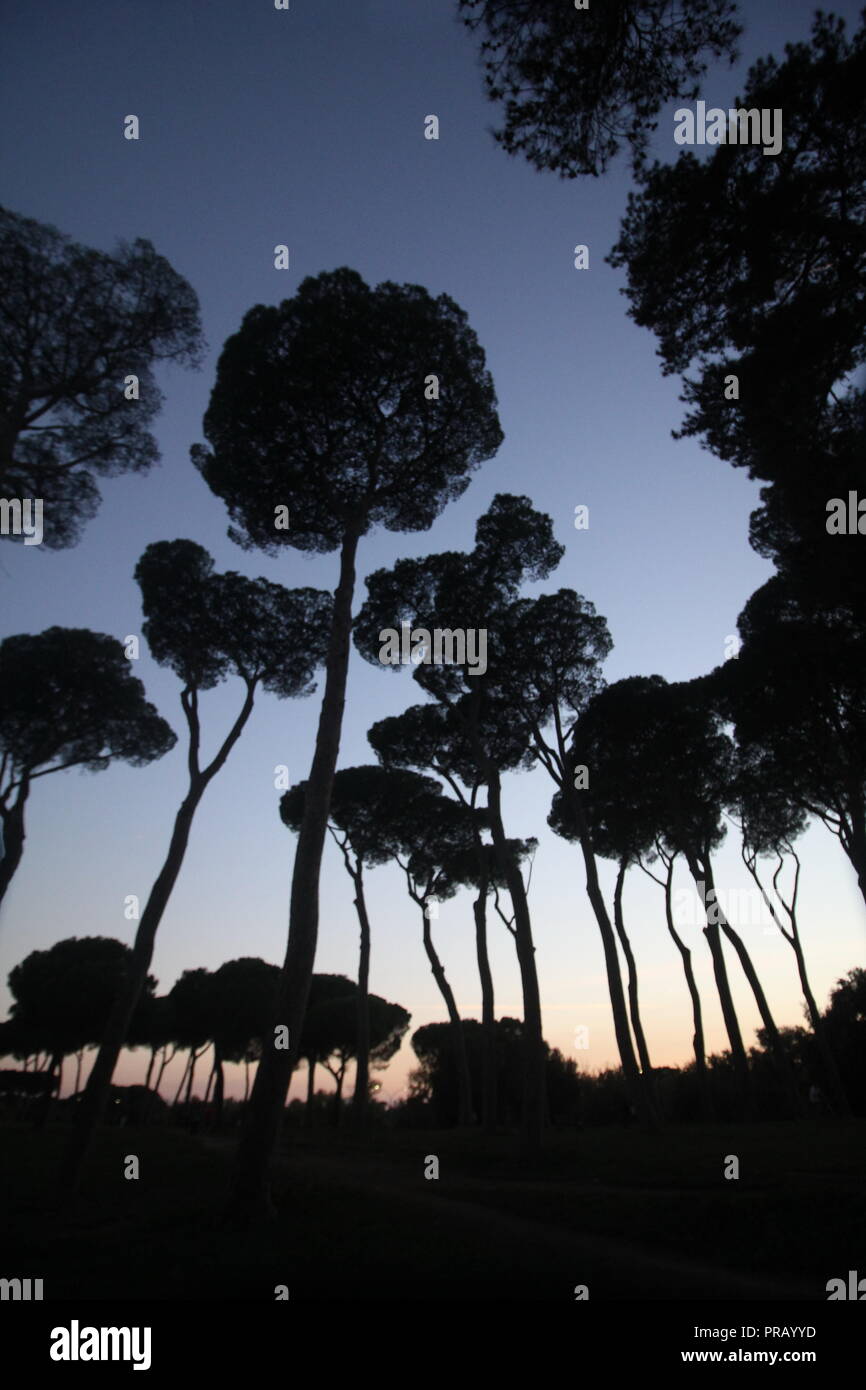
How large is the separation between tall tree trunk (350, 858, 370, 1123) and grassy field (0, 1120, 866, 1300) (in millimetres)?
11476

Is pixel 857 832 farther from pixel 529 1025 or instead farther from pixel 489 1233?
pixel 489 1233

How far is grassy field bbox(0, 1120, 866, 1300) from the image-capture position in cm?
621

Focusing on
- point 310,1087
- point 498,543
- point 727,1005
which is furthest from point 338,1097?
point 498,543

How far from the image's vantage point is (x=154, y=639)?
18453 millimetres

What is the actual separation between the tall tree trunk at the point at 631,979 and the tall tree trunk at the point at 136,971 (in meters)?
16.4

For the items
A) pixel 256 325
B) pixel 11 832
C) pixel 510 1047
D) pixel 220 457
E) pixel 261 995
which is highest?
pixel 256 325

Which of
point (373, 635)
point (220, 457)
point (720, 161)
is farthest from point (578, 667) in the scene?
point (720, 161)

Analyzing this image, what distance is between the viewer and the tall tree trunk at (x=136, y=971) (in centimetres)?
1177

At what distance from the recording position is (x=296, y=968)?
9586 millimetres

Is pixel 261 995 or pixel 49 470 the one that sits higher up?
pixel 49 470

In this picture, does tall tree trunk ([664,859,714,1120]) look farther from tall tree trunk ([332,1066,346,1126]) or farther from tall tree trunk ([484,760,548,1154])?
tall tree trunk ([332,1066,346,1126])

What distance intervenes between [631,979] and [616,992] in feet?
22.1
